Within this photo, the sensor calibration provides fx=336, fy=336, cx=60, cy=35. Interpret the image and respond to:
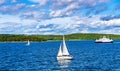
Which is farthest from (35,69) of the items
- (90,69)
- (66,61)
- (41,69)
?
(66,61)

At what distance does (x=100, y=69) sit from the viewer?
81.8 metres

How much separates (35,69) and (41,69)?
1586mm

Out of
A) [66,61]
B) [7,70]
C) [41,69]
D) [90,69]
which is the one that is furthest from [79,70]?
[66,61]

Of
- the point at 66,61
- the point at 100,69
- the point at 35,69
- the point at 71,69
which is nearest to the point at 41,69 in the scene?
the point at 35,69

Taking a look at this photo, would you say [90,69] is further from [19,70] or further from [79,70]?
[19,70]

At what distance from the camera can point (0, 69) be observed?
8412 centimetres

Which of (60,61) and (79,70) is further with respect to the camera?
(60,61)

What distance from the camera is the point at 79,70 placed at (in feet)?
263

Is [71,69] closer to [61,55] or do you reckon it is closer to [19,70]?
[19,70]

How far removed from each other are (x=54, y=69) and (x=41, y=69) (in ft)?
10.8

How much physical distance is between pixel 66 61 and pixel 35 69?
2195cm

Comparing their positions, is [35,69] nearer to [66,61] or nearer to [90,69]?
[90,69]

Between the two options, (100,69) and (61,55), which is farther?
(61,55)

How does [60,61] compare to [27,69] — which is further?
[60,61]
